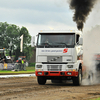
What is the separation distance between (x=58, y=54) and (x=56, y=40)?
0.78 meters

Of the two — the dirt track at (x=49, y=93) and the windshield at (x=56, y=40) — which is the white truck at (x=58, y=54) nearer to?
the windshield at (x=56, y=40)

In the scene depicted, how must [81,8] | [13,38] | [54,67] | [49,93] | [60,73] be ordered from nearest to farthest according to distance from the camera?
[49,93] → [60,73] → [54,67] → [81,8] → [13,38]

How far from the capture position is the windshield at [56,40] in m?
14.7

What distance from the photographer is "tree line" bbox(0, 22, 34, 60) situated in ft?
313

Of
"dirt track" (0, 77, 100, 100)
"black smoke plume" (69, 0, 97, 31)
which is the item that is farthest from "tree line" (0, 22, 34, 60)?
"dirt track" (0, 77, 100, 100)

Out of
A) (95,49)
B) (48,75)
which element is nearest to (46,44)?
(48,75)

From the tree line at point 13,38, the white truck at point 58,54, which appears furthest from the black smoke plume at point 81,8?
the tree line at point 13,38

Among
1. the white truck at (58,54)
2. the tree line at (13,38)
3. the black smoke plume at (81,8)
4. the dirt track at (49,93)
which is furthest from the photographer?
the tree line at (13,38)

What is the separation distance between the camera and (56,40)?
14.8 meters

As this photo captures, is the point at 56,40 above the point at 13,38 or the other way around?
the other way around

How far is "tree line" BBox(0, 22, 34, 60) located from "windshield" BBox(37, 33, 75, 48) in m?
78.9

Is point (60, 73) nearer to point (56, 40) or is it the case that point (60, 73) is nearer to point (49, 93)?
point (56, 40)

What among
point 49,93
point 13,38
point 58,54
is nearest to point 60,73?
point 58,54

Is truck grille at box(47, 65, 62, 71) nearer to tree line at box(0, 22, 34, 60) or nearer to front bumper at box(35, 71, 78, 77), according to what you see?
front bumper at box(35, 71, 78, 77)
